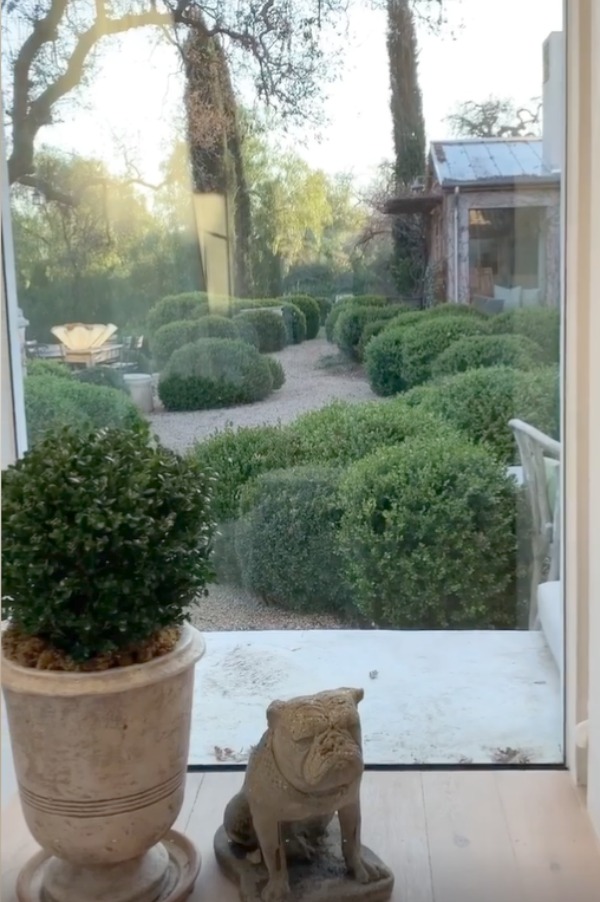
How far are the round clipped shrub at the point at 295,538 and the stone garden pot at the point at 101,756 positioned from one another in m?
0.63

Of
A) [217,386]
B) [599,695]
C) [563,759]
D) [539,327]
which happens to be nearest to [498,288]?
[539,327]

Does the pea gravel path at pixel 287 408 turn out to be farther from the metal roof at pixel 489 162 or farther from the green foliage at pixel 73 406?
the metal roof at pixel 489 162

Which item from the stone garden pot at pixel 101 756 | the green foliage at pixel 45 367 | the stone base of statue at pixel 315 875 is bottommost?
the stone base of statue at pixel 315 875

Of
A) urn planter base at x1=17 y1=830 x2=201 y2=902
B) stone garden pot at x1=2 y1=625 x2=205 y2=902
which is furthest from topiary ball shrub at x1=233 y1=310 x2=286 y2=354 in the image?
urn planter base at x1=17 y1=830 x2=201 y2=902

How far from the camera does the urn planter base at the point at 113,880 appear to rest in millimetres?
1596

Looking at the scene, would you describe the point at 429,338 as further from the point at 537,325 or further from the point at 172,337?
the point at 172,337

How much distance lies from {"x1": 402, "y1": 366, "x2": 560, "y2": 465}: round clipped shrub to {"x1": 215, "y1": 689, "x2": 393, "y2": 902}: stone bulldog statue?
0.79 meters

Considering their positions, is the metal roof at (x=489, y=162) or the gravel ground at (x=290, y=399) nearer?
the metal roof at (x=489, y=162)

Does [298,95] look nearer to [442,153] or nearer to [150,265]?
[442,153]

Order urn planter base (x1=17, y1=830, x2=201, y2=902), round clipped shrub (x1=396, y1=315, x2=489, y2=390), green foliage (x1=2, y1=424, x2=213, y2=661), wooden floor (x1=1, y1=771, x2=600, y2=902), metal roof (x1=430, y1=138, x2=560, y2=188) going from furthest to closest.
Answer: round clipped shrub (x1=396, y1=315, x2=489, y2=390)
metal roof (x1=430, y1=138, x2=560, y2=188)
wooden floor (x1=1, y1=771, x2=600, y2=902)
urn planter base (x1=17, y1=830, x2=201, y2=902)
green foliage (x1=2, y1=424, x2=213, y2=661)

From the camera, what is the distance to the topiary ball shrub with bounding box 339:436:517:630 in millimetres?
2145

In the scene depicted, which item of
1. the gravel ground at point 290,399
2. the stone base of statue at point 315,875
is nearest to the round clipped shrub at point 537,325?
the gravel ground at point 290,399

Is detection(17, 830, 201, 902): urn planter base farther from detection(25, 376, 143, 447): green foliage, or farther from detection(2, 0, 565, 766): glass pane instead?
detection(25, 376, 143, 447): green foliage

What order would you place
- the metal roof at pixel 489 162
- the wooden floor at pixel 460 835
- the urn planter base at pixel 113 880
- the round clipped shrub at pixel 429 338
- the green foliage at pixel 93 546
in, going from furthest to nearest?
the round clipped shrub at pixel 429 338 → the metal roof at pixel 489 162 → the wooden floor at pixel 460 835 → the urn planter base at pixel 113 880 → the green foliage at pixel 93 546
